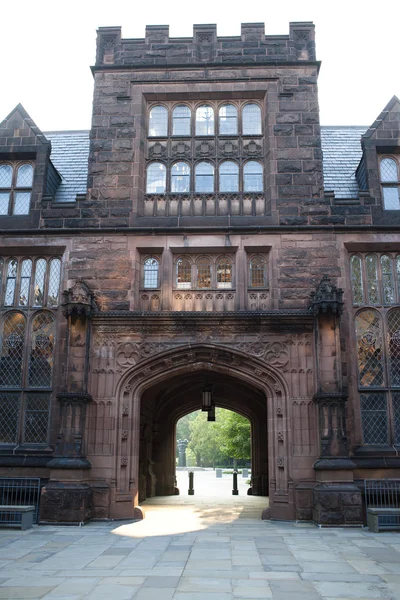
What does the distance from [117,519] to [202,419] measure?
49097 mm

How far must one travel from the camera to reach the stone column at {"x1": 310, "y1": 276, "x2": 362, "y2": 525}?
1155 centimetres

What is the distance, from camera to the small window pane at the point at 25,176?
14.9m

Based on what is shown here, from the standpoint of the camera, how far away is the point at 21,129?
1516 cm

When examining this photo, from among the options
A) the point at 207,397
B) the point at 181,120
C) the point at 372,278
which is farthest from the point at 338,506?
the point at 181,120

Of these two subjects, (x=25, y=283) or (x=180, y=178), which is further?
(x=180, y=178)

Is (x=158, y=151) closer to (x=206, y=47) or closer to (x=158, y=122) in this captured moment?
(x=158, y=122)

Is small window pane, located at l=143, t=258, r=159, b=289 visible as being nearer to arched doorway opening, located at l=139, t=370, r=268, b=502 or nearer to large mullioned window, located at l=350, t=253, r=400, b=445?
arched doorway opening, located at l=139, t=370, r=268, b=502

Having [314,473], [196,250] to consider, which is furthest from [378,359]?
[196,250]

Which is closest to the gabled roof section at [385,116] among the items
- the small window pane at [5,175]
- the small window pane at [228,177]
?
the small window pane at [228,177]

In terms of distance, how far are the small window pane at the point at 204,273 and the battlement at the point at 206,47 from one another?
5.57m

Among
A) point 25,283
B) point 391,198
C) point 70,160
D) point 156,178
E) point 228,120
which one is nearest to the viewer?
point 25,283

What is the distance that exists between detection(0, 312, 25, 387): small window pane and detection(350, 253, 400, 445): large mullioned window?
797cm

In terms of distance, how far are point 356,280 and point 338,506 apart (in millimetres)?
5229

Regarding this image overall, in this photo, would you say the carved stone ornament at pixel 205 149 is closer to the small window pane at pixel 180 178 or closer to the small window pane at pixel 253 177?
the small window pane at pixel 180 178
